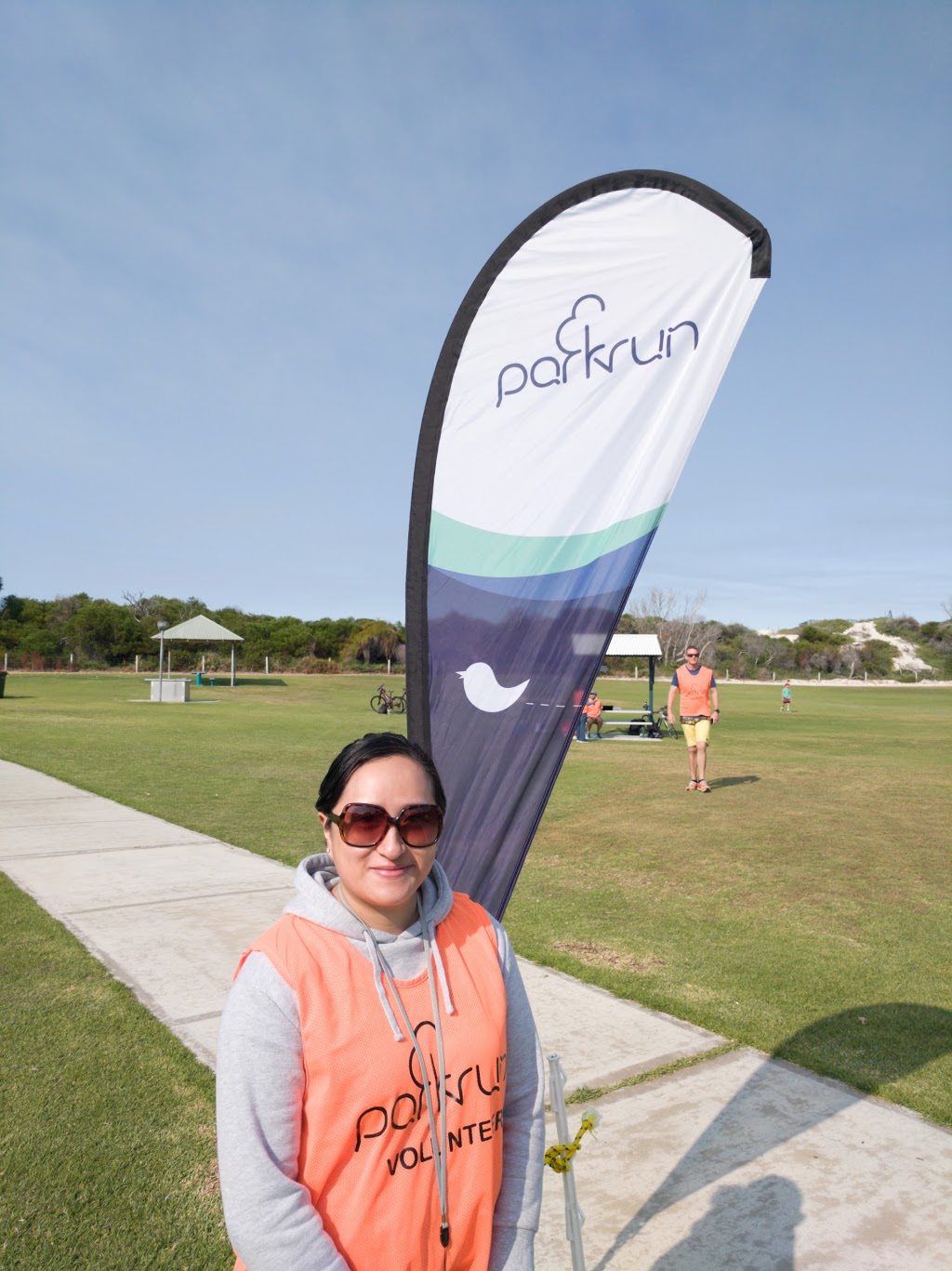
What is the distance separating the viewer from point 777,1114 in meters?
3.63

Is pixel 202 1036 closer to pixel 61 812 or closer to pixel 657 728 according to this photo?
pixel 61 812

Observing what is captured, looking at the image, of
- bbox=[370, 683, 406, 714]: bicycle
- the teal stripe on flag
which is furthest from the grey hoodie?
bbox=[370, 683, 406, 714]: bicycle

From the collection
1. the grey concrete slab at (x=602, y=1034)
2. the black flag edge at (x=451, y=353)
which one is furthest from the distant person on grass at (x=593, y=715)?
the black flag edge at (x=451, y=353)

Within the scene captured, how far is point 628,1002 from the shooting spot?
191 inches

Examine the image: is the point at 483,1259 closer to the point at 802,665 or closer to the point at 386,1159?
the point at 386,1159

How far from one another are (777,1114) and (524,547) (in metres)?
2.53

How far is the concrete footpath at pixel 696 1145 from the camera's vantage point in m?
2.84

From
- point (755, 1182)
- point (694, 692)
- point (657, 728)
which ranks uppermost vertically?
point (694, 692)

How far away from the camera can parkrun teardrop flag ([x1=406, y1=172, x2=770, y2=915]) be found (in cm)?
257

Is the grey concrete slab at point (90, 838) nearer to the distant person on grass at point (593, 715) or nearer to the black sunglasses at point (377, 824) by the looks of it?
the black sunglasses at point (377, 824)

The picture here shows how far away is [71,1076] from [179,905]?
2557mm

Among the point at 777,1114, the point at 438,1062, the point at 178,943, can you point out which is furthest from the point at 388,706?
the point at 438,1062

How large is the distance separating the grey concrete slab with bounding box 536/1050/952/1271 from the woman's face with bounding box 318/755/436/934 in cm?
168

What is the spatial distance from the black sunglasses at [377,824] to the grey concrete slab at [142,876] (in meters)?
5.21
